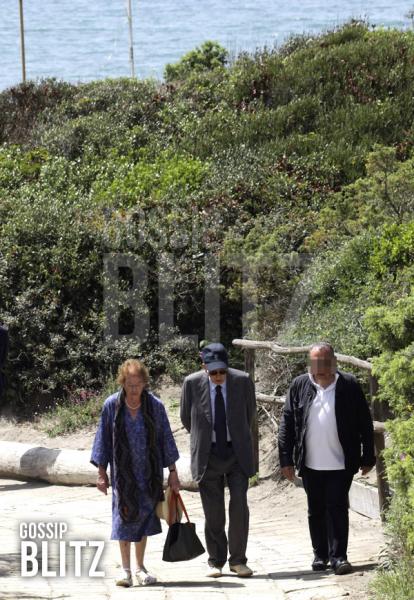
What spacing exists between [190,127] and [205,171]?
9.90 feet

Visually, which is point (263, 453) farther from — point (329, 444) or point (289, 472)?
point (329, 444)

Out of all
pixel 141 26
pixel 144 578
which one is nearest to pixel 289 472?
pixel 144 578

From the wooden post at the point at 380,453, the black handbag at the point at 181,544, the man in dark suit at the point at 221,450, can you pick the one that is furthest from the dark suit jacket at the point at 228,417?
the wooden post at the point at 380,453

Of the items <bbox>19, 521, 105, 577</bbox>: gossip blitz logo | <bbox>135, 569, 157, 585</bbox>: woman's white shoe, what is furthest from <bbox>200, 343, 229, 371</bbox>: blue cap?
<bbox>19, 521, 105, 577</bbox>: gossip blitz logo

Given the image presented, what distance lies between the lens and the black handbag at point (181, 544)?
25.5 feet

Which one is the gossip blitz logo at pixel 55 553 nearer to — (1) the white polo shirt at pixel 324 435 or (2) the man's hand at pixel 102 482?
(2) the man's hand at pixel 102 482

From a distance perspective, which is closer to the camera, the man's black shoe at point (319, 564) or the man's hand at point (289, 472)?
the man's black shoe at point (319, 564)

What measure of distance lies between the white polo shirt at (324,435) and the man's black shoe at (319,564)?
0.59 metres

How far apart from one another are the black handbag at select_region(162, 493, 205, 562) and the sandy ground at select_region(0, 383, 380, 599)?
0.97 m

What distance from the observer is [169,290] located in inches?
602

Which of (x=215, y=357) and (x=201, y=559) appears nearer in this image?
(x=215, y=357)

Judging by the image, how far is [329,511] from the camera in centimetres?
800

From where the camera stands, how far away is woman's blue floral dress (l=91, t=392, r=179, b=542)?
7.89 m

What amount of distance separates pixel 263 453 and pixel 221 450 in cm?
384
